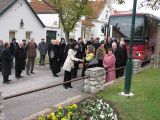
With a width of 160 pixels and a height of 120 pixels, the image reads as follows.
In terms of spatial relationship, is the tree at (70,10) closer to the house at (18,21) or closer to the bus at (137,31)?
the house at (18,21)

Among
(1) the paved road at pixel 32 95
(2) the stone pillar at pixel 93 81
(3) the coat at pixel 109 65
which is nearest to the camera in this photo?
(1) the paved road at pixel 32 95

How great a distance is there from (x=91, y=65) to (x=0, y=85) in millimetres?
3884

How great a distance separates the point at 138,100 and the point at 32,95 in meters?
3.52

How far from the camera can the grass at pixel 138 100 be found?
9.27m

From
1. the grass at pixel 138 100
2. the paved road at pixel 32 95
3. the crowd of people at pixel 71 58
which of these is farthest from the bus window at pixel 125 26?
the grass at pixel 138 100

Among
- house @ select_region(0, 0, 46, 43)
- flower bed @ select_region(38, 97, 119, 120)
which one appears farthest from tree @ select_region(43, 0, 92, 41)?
flower bed @ select_region(38, 97, 119, 120)

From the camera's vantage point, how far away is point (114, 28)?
22016mm

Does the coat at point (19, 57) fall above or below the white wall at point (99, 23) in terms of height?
below

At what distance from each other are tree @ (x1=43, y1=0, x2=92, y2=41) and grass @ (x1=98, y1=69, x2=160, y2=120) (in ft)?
41.3

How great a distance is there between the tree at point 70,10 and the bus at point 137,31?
Answer: 4.75m

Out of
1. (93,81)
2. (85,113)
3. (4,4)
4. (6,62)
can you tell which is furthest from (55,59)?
(4,4)

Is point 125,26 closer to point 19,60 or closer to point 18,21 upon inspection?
point 19,60

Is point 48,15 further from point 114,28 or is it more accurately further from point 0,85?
point 0,85

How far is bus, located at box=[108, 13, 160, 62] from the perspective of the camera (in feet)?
69.4
